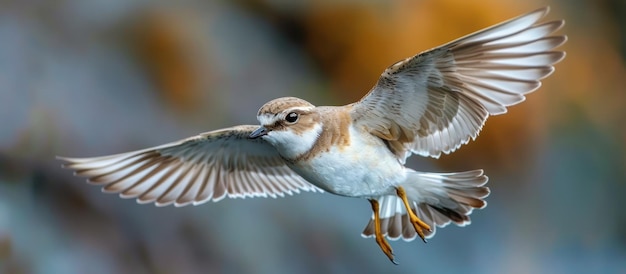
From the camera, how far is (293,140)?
1.42m

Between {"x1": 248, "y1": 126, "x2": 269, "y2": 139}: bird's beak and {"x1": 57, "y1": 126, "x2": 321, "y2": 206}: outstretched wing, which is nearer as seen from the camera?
{"x1": 248, "y1": 126, "x2": 269, "y2": 139}: bird's beak

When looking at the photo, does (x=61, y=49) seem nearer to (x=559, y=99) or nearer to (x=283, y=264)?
(x=283, y=264)

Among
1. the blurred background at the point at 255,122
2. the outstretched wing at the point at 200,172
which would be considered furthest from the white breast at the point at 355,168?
the blurred background at the point at 255,122

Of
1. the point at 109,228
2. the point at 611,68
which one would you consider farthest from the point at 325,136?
the point at 611,68

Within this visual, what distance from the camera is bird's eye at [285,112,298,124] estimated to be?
141 centimetres

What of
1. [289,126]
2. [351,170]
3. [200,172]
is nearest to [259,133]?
[289,126]

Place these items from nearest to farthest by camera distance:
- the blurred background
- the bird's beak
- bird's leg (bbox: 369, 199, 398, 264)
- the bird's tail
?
the bird's beak → bird's leg (bbox: 369, 199, 398, 264) → the bird's tail → the blurred background

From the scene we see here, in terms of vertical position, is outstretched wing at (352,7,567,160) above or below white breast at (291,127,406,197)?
above

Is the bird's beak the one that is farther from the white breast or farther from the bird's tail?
the bird's tail

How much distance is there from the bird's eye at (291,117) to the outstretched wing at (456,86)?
0.14 metres

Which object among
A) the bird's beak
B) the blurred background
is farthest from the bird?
the blurred background

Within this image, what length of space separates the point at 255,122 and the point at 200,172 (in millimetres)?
1036

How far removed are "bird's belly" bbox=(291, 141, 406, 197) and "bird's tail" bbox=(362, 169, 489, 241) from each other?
0.09 meters

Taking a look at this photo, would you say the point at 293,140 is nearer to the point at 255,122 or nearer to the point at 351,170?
the point at 351,170
